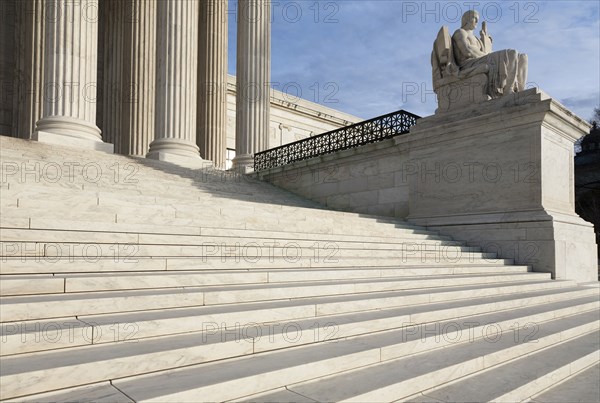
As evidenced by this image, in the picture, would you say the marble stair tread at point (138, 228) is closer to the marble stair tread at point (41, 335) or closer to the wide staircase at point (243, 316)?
the wide staircase at point (243, 316)

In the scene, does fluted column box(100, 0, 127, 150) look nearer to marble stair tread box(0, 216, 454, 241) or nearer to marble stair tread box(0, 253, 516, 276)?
marble stair tread box(0, 216, 454, 241)

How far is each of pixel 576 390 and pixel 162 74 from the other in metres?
14.8

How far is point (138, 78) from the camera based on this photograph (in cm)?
1933

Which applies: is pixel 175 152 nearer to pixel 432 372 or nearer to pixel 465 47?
pixel 465 47

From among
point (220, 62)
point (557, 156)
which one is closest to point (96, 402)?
point (557, 156)

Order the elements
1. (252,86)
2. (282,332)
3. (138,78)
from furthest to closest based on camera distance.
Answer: (138,78) → (252,86) → (282,332)

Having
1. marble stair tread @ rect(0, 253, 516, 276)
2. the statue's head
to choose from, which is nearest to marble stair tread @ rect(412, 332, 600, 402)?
marble stair tread @ rect(0, 253, 516, 276)

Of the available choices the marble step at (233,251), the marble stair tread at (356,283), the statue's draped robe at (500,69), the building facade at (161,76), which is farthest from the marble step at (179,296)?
the building facade at (161,76)

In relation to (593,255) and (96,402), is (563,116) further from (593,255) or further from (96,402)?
(96,402)

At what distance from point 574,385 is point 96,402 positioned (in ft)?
13.3

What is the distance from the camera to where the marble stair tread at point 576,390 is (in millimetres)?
3703

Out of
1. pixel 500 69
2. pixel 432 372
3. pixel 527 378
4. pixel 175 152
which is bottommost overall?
pixel 527 378

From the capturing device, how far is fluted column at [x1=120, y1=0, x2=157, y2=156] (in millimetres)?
19000

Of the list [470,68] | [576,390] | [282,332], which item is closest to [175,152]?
[470,68]
